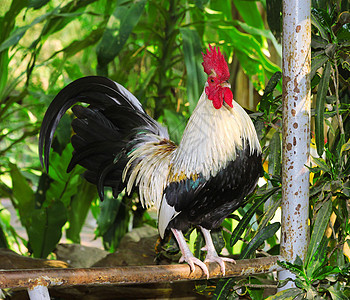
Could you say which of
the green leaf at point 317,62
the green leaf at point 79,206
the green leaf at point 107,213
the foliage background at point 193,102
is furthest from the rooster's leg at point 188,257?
the green leaf at point 79,206

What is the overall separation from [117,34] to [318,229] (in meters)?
1.33

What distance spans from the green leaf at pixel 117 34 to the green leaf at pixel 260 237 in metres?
1.19

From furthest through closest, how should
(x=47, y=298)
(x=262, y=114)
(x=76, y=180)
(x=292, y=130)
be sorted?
(x=76, y=180)
(x=262, y=114)
(x=292, y=130)
(x=47, y=298)

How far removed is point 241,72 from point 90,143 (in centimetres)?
200

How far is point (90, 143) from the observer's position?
1.34m

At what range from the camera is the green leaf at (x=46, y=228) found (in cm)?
219

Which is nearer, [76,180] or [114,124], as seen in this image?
[114,124]

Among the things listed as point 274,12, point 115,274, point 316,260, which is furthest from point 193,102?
point 115,274

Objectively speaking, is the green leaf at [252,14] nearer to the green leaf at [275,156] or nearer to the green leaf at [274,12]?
the green leaf at [274,12]

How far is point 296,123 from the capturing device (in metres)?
1.10

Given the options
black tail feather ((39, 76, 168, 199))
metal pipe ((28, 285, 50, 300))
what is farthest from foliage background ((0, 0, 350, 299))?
metal pipe ((28, 285, 50, 300))

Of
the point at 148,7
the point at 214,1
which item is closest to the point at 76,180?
the point at 148,7

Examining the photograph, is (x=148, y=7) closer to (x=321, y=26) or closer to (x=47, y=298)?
(x=321, y=26)

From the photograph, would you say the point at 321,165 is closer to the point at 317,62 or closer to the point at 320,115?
the point at 320,115
